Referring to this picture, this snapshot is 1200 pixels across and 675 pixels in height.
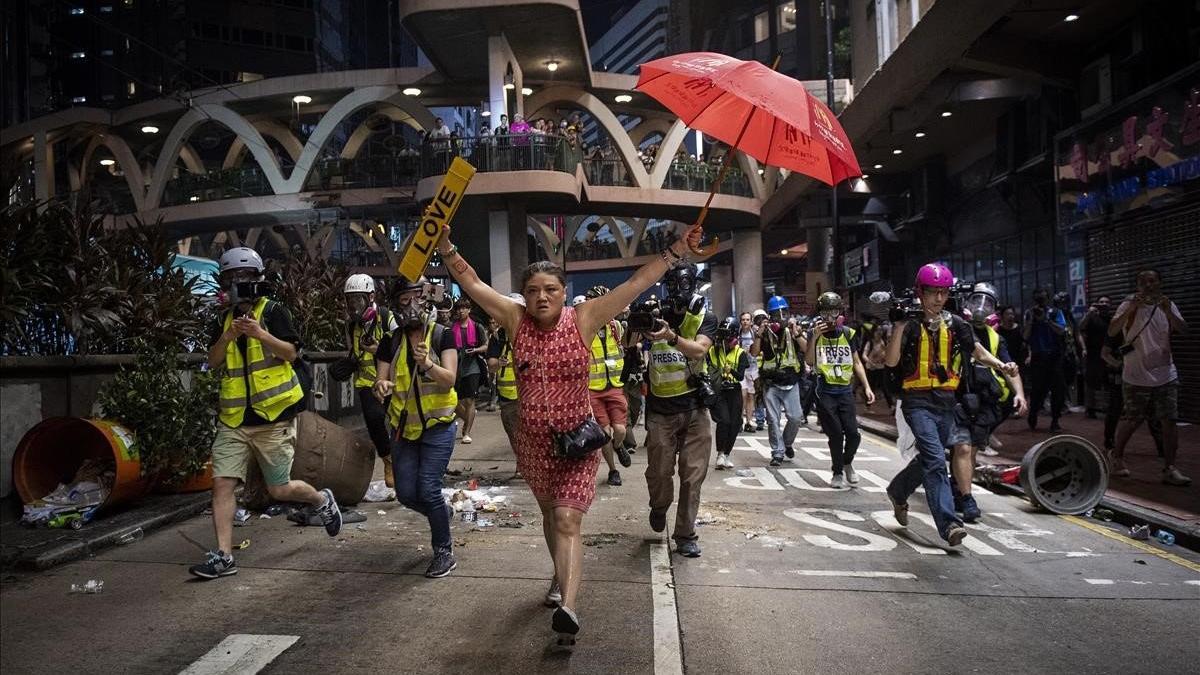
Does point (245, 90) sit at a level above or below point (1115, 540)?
above

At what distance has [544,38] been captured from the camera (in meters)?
24.5

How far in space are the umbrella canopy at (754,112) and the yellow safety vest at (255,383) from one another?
2963mm

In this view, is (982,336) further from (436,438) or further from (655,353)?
(436,438)

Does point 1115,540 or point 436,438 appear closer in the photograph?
point 436,438

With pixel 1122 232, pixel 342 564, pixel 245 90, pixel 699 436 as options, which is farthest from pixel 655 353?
pixel 245 90

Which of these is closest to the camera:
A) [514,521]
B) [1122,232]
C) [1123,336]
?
[514,521]

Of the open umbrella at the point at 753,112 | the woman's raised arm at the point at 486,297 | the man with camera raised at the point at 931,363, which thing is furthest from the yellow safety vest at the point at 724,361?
the woman's raised arm at the point at 486,297

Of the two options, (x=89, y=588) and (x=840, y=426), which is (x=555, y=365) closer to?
(x=89, y=588)

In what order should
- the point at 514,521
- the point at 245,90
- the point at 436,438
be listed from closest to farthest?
the point at 436,438 → the point at 514,521 → the point at 245,90

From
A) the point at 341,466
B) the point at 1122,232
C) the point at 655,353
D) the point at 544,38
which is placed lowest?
the point at 341,466

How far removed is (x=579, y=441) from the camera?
4062 mm

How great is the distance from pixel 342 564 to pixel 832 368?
5.43 meters

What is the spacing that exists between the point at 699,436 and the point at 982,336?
8.99ft

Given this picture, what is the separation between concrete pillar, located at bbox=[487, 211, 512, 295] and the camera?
82.2 ft
